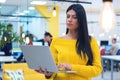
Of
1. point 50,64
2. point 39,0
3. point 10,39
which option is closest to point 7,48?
point 10,39

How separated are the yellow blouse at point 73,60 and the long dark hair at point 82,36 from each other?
1.1 inches

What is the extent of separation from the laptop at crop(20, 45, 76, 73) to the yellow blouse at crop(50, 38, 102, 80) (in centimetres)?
9

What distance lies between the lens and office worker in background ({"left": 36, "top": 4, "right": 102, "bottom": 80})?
1858 mm

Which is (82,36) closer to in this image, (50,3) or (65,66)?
(65,66)

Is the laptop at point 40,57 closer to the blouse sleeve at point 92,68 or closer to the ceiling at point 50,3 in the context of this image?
the blouse sleeve at point 92,68

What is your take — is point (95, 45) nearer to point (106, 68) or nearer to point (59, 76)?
point (59, 76)

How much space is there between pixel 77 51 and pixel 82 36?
11cm

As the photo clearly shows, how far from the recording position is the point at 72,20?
1.87 metres

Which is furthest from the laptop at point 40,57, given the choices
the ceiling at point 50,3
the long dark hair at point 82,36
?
the ceiling at point 50,3

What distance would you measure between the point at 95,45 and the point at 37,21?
17070mm

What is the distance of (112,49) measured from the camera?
1152 centimetres

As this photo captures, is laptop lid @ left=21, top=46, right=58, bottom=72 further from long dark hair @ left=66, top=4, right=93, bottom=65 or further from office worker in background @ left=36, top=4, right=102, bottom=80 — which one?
long dark hair @ left=66, top=4, right=93, bottom=65

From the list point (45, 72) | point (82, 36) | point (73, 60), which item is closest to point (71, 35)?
point (82, 36)

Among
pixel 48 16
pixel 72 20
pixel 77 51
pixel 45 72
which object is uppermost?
pixel 72 20
